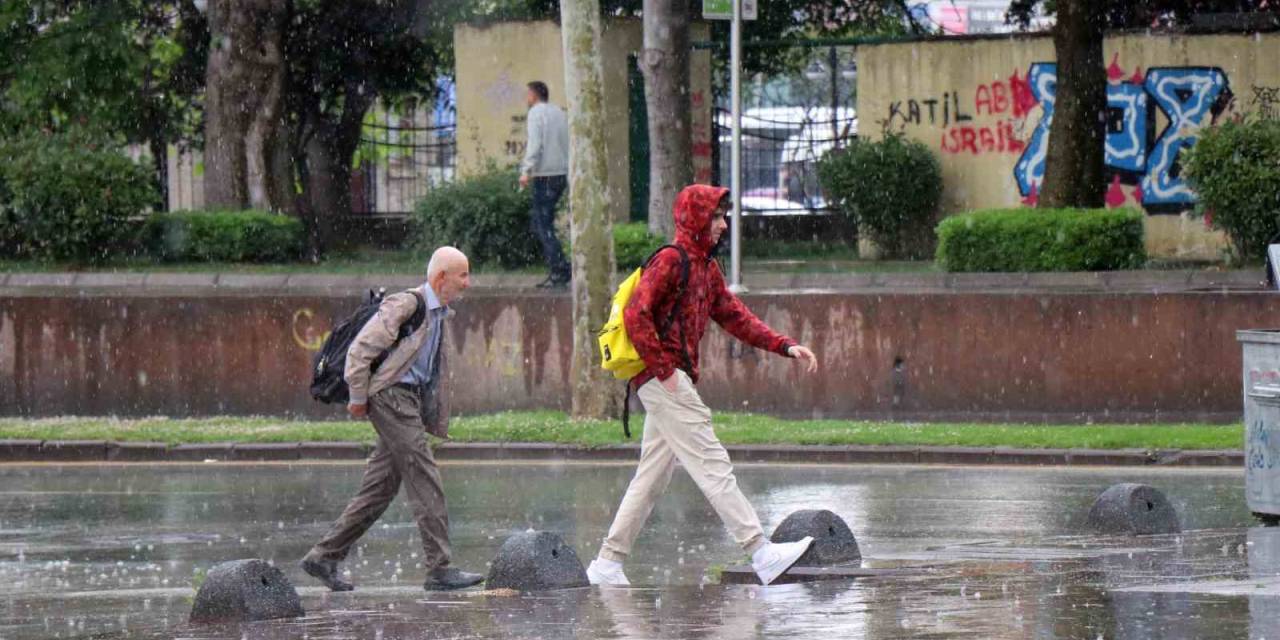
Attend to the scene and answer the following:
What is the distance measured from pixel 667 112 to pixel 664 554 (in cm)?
1206

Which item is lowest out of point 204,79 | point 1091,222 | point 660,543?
point 660,543

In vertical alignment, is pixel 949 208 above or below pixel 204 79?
below

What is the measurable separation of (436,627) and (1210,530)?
16.1ft

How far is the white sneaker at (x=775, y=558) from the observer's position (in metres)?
9.45

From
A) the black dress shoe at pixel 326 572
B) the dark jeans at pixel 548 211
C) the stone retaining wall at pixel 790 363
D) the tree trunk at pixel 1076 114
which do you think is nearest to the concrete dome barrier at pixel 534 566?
the black dress shoe at pixel 326 572

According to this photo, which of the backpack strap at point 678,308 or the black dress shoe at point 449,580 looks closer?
the backpack strap at point 678,308

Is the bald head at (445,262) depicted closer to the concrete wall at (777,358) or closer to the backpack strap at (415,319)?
the backpack strap at (415,319)

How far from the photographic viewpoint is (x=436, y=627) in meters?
8.07

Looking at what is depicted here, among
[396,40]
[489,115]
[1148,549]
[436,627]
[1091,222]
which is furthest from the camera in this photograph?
[396,40]

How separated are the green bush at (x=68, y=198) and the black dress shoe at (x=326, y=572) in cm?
1424

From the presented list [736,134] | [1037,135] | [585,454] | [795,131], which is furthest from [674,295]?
[1037,135]

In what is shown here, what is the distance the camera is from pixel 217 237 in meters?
23.8

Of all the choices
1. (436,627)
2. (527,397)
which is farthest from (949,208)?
(436,627)

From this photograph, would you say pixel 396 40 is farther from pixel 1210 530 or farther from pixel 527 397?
pixel 1210 530
